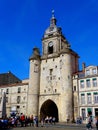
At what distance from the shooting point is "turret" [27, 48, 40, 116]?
47000 mm

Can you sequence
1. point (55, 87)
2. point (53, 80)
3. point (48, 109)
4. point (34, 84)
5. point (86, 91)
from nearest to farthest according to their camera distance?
point (86, 91) < point (55, 87) < point (53, 80) < point (34, 84) < point (48, 109)

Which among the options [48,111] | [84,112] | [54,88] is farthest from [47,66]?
[84,112]

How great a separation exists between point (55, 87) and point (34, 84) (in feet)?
17.2

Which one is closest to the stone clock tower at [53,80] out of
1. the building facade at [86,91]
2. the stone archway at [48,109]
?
the stone archway at [48,109]

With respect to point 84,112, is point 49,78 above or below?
above

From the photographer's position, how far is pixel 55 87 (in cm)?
4656

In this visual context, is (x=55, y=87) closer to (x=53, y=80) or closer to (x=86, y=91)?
(x=53, y=80)

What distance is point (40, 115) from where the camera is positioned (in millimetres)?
47188

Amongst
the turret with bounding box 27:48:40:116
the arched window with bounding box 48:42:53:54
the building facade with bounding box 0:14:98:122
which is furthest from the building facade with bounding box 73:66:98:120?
the arched window with bounding box 48:42:53:54

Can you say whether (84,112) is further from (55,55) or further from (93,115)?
(55,55)

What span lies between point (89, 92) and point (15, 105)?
66.3 feet

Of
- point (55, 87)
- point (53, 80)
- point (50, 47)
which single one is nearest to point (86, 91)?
point (55, 87)

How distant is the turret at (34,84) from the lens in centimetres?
4700

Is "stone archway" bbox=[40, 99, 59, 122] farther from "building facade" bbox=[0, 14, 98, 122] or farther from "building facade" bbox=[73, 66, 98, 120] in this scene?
"building facade" bbox=[73, 66, 98, 120]
